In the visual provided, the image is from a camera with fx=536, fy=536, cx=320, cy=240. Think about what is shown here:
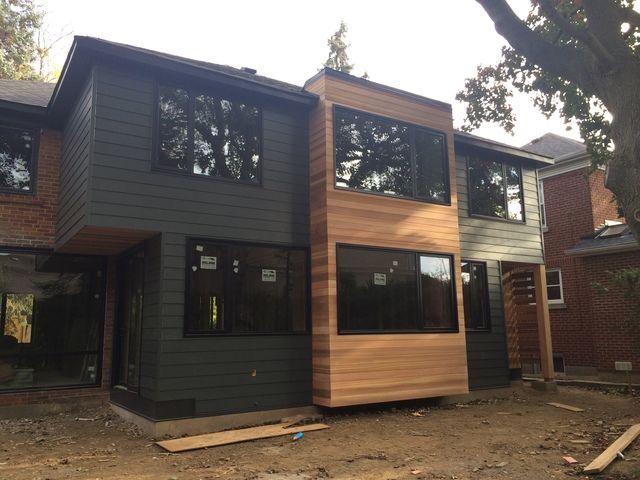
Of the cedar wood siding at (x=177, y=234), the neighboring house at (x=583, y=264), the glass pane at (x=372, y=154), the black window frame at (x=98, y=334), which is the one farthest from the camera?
the neighboring house at (x=583, y=264)

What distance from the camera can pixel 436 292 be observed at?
9.41 metres

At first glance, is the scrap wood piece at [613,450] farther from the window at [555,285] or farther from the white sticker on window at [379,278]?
the window at [555,285]

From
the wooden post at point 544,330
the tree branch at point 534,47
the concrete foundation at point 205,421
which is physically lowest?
the concrete foundation at point 205,421

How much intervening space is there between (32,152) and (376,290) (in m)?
6.27

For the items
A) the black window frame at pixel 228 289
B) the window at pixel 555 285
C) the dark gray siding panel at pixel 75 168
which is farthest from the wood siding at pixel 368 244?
the window at pixel 555 285

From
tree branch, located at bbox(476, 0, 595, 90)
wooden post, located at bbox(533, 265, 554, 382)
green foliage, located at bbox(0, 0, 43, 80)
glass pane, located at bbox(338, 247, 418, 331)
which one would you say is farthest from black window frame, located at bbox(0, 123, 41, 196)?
green foliage, located at bbox(0, 0, 43, 80)

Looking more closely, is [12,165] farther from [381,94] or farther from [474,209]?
[474,209]

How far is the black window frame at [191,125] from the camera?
7512mm

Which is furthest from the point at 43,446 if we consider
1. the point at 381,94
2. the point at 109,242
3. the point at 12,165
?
the point at 381,94

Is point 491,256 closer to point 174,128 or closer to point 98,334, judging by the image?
point 174,128

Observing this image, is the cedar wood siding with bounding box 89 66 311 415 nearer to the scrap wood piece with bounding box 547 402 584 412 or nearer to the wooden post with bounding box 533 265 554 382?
the scrap wood piece with bounding box 547 402 584 412

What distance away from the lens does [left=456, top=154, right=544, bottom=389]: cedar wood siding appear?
10586mm

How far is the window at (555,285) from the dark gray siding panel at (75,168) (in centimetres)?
1309

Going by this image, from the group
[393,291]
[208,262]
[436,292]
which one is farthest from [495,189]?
[208,262]
